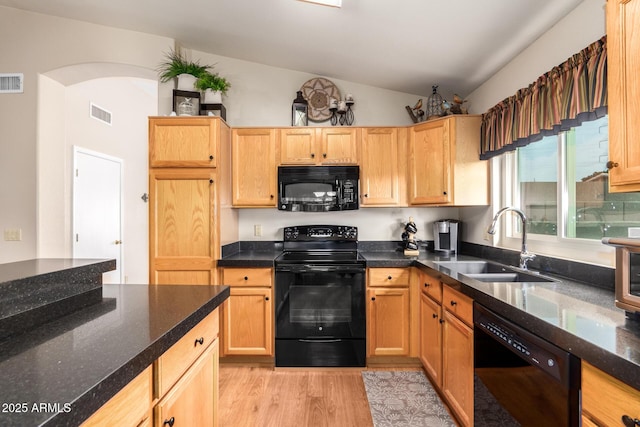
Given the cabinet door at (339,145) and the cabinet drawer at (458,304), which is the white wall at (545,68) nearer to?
the cabinet drawer at (458,304)

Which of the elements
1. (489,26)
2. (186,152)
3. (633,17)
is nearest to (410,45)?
(489,26)

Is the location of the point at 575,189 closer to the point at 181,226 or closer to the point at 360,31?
the point at 360,31

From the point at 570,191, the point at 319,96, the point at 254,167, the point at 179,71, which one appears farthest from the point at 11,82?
the point at 570,191

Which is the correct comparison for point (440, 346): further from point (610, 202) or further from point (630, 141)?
point (630, 141)

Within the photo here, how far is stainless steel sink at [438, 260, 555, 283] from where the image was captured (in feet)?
5.96

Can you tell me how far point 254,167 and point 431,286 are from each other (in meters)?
1.82

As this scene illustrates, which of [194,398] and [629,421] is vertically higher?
[629,421]

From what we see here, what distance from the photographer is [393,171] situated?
284 cm

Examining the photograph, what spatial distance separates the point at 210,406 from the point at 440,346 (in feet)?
4.81

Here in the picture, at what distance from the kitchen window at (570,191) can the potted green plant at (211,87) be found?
2.54m

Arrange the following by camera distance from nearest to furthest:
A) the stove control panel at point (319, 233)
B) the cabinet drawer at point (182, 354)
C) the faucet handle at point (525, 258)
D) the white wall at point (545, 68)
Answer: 1. the cabinet drawer at point (182, 354)
2. the white wall at point (545, 68)
3. the faucet handle at point (525, 258)
4. the stove control panel at point (319, 233)

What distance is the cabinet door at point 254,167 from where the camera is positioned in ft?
9.27

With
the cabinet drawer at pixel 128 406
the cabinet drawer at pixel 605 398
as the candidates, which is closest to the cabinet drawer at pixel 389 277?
the cabinet drawer at pixel 605 398

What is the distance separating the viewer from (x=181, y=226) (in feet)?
8.38
